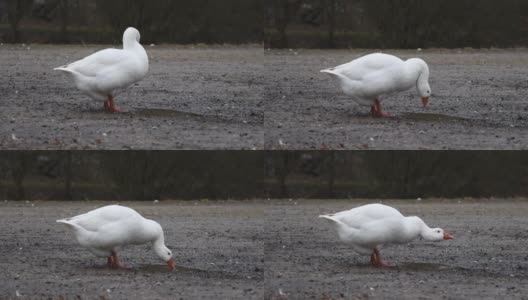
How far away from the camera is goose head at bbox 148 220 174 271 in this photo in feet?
33.4

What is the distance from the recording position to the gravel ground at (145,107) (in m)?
11.2

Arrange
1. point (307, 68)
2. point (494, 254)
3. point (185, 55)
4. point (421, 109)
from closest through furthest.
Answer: point (494, 254) < point (421, 109) < point (307, 68) < point (185, 55)

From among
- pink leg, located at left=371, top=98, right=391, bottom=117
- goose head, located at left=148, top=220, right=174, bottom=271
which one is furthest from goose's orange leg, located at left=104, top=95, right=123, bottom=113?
pink leg, located at left=371, top=98, right=391, bottom=117

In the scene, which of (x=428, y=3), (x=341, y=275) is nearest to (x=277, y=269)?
(x=341, y=275)

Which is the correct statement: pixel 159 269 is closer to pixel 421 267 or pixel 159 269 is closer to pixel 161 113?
pixel 161 113

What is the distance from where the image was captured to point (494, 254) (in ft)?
38.0

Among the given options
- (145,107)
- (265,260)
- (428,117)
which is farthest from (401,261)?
(145,107)

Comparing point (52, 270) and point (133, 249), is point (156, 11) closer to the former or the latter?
point (133, 249)

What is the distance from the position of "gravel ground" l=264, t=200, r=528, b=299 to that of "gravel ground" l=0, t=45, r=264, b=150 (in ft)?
4.61

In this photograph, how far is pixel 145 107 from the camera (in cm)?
1232

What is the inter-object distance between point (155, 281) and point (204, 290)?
45 centimetres

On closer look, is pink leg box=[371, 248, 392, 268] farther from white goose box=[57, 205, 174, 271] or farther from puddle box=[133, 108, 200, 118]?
puddle box=[133, 108, 200, 118]

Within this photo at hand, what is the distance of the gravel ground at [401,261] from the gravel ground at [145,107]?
141cm

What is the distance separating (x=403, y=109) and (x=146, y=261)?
3.46 metres
